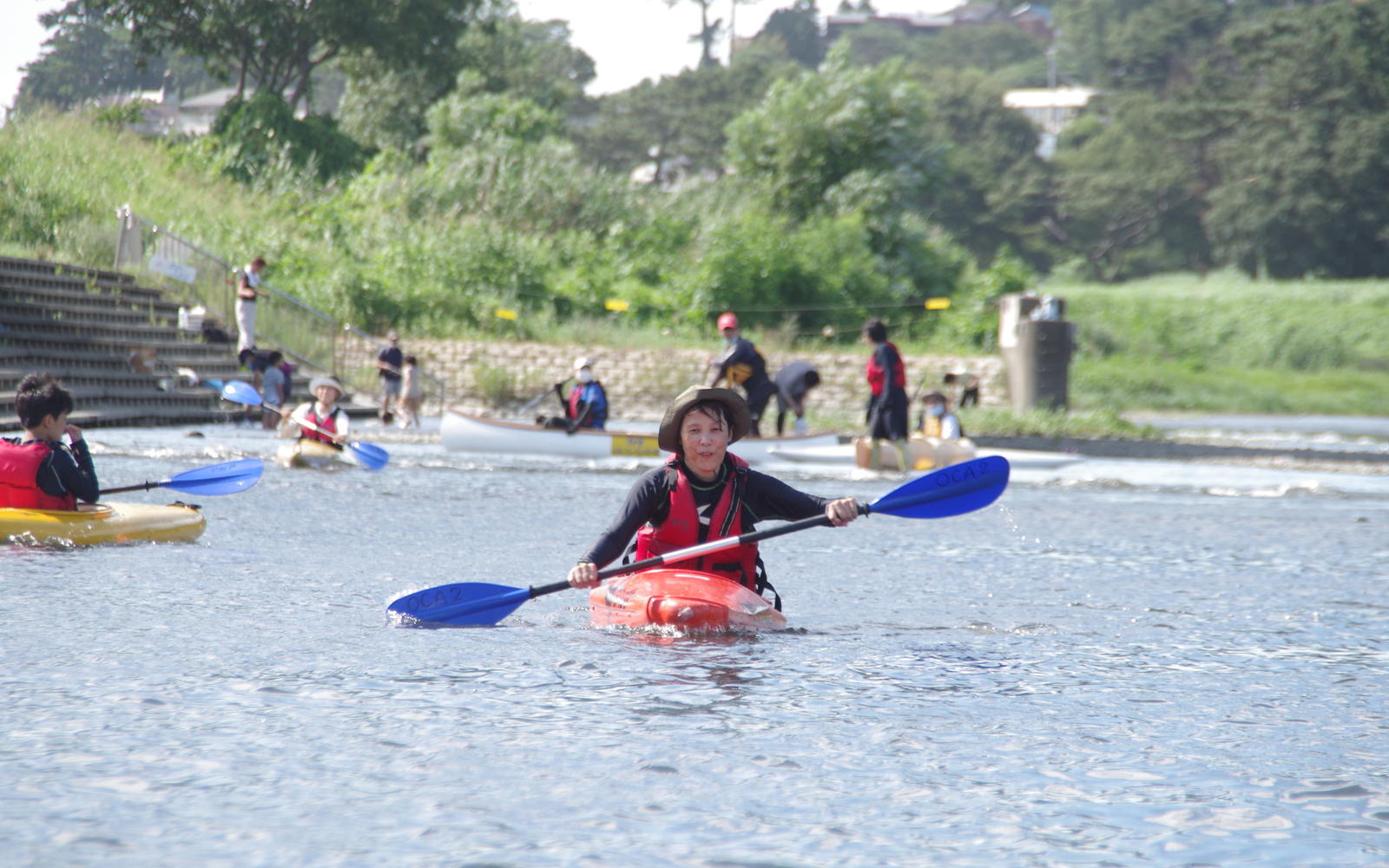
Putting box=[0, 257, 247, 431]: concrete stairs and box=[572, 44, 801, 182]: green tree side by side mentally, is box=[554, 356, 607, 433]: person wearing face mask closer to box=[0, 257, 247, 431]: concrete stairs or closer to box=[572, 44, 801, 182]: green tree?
box=[0, 257, 247, 431]: concrete stairs

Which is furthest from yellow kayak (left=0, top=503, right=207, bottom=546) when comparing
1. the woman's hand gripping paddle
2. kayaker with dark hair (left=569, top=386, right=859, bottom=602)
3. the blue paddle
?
kayaker with dark hair (left=569, top=386, right=859, bottom=602)

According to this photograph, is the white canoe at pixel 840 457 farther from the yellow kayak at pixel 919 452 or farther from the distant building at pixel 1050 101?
the distant building at pixel 1050 101

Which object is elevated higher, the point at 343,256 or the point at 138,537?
the point at 343,256

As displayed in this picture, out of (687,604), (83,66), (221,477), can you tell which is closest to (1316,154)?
(221,477)

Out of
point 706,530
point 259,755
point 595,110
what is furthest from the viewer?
point 595,110

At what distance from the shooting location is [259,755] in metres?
3.96

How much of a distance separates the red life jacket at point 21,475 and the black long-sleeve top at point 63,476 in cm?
3

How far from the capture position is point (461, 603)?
19.7ft

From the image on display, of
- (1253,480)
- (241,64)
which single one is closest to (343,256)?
(241,64)

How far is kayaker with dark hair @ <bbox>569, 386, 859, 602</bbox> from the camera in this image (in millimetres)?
5598

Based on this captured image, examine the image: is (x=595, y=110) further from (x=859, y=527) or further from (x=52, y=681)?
(x=52, y=681)

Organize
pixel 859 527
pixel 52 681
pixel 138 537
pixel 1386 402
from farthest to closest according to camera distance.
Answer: pixel 1386 402 → pixel 859 527 → pixel 138 537 → pixel 52 681

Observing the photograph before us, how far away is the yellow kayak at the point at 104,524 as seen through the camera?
7633mm

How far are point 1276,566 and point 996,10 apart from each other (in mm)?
123900
